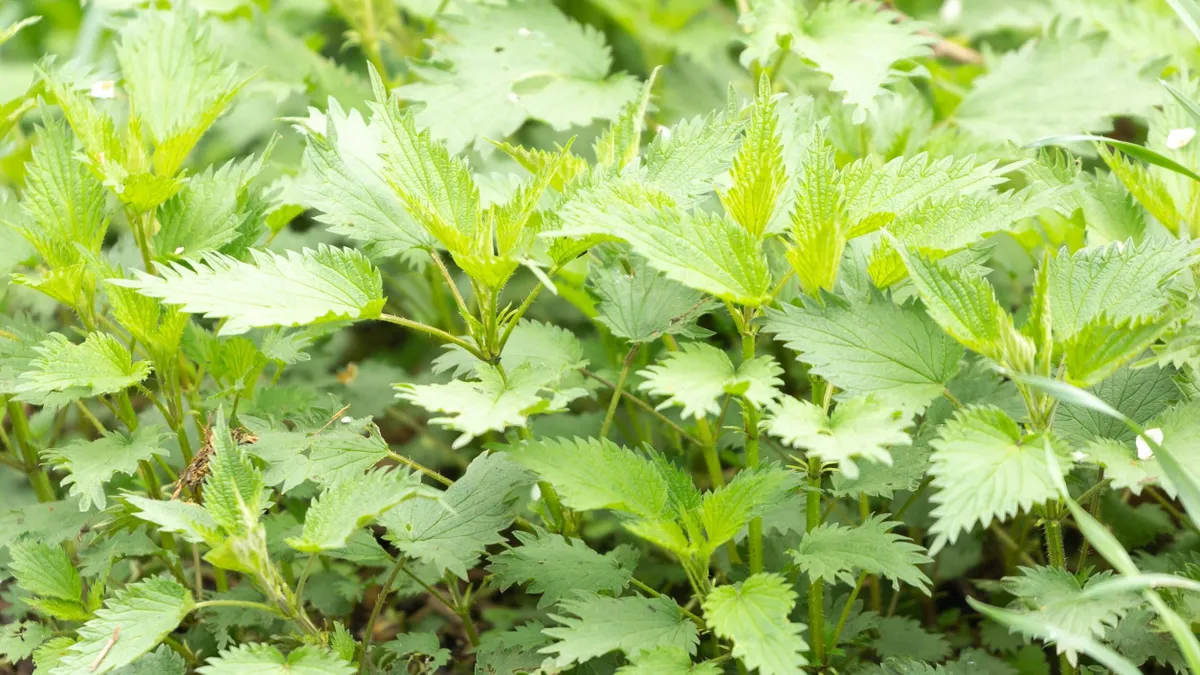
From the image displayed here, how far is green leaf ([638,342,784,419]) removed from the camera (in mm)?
1013

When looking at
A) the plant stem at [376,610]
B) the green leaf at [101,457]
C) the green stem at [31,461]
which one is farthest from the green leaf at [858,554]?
the green stem at [31,461]

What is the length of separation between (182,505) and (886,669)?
0.90 meters

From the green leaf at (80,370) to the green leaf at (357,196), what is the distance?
1.09 feet

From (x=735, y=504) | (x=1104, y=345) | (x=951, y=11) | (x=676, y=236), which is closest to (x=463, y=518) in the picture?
(x=735, y=504)

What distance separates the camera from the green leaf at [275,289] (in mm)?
1042

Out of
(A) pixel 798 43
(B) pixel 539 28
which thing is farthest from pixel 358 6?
(A) pixel 798 43

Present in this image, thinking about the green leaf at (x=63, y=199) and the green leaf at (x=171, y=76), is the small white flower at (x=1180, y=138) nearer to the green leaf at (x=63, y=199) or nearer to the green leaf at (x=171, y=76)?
the green leaf at (x=171, y=76)

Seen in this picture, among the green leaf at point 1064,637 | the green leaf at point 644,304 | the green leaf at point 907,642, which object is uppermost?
the green leaf at point 644,304

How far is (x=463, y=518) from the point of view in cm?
123

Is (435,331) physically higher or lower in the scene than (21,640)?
higher

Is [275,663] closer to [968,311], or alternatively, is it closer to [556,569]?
[556,569]

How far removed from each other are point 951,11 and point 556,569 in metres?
1.91

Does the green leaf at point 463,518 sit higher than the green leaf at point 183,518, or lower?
lower

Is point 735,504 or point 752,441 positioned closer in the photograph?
point 735,504
